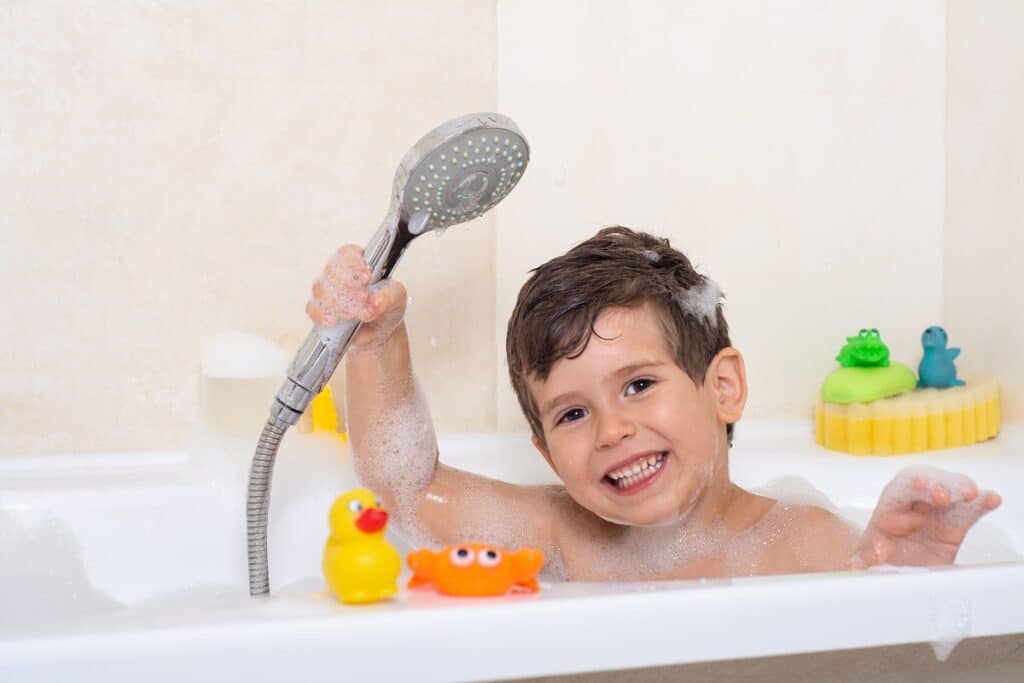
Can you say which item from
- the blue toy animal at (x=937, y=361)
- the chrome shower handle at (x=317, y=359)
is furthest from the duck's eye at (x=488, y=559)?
the blue toy animal at (x=937, y=361)

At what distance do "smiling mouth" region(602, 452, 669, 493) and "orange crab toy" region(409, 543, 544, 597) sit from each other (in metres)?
0.31

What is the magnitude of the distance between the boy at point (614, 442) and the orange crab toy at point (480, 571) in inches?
11.8

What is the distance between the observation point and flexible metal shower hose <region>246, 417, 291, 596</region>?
1.03m

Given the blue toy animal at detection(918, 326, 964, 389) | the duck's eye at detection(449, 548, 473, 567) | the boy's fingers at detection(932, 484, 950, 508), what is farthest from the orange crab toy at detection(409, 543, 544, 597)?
the blue toy animal at detection(918, 326, 964, 389)

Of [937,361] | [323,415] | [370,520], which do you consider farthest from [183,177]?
[937,361]

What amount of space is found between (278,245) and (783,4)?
82 centimetres

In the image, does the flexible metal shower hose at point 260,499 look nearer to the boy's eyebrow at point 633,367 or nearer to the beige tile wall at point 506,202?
the boy's eyebrow at point 633,367

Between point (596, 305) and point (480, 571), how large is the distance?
1.35 ft

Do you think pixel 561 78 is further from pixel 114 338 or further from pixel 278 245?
pixel 114 338

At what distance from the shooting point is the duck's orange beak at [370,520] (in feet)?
2.67

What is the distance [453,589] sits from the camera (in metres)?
0.79

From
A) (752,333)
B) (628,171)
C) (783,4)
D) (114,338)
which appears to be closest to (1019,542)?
(752,333)

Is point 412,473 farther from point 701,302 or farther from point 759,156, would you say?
point 759,156

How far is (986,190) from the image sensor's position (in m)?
1.70
